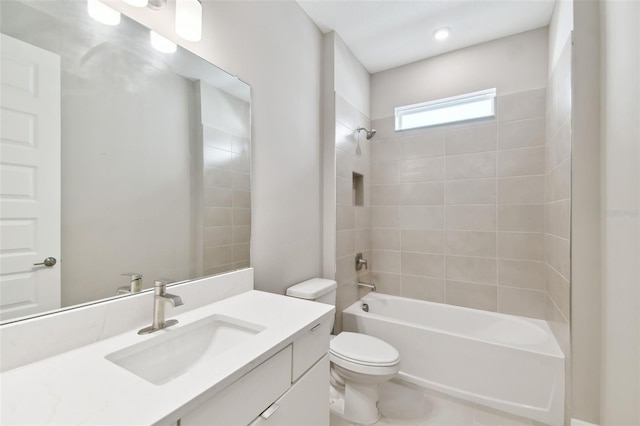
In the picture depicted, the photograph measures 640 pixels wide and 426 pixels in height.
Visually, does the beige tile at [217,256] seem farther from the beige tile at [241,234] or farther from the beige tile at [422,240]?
the beige tile at [422,240]

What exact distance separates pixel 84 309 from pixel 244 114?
3.62 feet

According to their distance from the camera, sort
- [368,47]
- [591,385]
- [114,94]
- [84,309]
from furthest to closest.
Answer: [368,47] < [591,385] < [114,94] < [84,309]

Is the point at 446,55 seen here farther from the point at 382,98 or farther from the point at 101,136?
the point at 101,136

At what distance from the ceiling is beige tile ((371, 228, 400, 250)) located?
5.61 ft

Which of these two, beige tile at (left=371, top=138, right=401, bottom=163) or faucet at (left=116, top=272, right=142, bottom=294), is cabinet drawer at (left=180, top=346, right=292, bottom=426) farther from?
beige tile at (left=371, top=138, right=401, bottom=163)

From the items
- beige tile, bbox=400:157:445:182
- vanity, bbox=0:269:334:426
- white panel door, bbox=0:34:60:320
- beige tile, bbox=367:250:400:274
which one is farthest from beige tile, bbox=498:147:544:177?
white panel door, bbox=0:34:60:320

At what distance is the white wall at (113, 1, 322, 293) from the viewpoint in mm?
1415

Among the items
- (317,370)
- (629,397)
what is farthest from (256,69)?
(629,397)

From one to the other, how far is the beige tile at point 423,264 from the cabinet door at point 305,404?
172 centimetres

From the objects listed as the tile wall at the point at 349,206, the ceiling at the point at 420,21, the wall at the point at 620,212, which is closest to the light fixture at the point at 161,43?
the ceiling at the point at 420,21

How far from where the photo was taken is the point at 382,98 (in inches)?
110

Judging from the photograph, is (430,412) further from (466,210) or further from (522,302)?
(466,210)

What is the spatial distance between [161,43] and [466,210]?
248 centimetres

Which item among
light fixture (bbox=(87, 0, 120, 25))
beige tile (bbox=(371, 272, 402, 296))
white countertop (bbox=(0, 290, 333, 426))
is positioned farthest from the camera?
beige tile (bbox=(371, 272, 402, 296))
